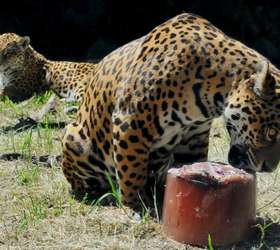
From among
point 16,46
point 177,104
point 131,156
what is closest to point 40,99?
point 16,46

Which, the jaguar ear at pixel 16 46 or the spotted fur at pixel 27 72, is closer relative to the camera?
the spotted fur at pixel 27 72

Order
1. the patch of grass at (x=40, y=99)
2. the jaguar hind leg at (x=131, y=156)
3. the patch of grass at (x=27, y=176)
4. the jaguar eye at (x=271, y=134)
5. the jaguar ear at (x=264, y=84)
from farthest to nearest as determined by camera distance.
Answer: the patch of grass at (x=40, y=99) < the patch of grass at (x=27, y=176) < the jaguar hind leg at (x=131, y=156) < the jaguar eye at (x=271, y=134) < the jaguar ear at (x=264, y=84)

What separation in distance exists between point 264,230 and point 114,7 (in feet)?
37.8

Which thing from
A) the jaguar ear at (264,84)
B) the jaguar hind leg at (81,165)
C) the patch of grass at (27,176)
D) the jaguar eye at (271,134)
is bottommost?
the patch of grass at (27,176)

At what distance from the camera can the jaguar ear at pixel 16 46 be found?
12906 millimetres

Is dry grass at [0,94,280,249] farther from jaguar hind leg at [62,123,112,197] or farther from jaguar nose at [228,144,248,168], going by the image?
jaguar nose at [228,144,248,168]

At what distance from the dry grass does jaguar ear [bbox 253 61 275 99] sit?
1.01m

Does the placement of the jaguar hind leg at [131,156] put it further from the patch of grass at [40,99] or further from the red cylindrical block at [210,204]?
the patch of grass at [40,99]

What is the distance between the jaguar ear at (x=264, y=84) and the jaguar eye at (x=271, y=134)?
259 mm

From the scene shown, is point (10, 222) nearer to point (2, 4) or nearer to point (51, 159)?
point (51, 159)

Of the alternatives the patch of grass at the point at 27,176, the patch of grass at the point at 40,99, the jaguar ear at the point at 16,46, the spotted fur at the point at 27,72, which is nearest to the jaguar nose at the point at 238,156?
the patch of grass at the point at 27,176

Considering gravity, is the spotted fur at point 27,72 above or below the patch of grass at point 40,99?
above

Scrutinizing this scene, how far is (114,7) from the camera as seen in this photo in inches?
669

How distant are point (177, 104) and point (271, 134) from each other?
753mm
